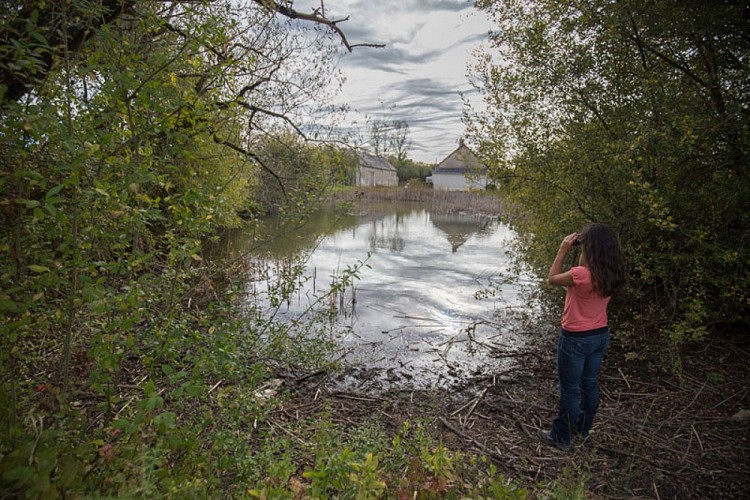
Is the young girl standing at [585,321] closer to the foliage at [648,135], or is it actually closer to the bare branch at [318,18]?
the foliage at [648,135]

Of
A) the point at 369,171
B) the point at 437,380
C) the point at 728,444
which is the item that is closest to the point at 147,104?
the point at 437,380

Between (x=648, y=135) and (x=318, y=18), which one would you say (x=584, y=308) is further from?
(x=318, y=18)

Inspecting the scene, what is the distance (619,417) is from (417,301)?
15.4ft

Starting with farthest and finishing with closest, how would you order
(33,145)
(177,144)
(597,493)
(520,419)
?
(520,419)
(597,493)
(177,144)
(33,145)

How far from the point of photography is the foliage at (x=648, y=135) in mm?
4570

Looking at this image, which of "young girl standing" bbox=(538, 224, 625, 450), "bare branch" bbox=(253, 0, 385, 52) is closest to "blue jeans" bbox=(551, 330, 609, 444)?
"young girl standing" bbox=(538, 224, 625, 450)

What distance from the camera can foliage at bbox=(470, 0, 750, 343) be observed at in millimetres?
4570

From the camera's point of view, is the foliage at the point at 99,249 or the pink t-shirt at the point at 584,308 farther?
the pink t-shirt at the point at 584,308

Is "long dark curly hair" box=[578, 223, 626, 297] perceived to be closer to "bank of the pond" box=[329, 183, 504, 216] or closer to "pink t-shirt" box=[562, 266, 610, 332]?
"pink t-shirt" box=[562, 266, 610, 332]

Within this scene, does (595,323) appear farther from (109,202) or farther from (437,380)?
(109,202)

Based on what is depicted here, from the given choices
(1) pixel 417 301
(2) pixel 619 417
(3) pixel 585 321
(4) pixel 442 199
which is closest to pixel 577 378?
(3) pixel 585 321

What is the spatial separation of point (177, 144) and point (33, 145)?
773 millimetres

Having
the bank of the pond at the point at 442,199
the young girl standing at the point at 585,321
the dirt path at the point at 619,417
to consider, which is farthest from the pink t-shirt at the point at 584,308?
the bank of the pond at the point at 442,199

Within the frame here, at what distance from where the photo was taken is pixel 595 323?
339cm
